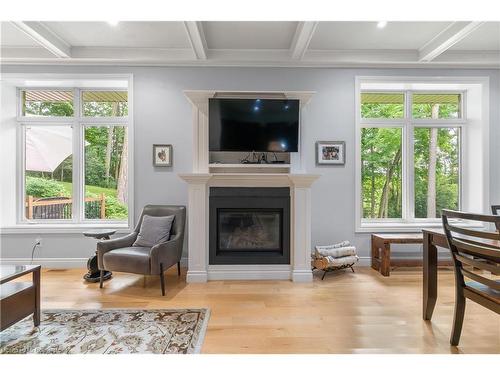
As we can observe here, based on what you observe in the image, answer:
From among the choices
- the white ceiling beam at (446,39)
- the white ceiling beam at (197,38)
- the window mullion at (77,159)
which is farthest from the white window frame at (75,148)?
the white ceiling beam at (446,39)

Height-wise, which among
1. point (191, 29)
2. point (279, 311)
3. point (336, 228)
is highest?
point (191, 29)

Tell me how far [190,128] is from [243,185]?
4.02ft

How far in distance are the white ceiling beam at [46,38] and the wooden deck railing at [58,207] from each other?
1939 mm

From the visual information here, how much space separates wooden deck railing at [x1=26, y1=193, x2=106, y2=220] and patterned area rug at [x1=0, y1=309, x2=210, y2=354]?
1935 mm

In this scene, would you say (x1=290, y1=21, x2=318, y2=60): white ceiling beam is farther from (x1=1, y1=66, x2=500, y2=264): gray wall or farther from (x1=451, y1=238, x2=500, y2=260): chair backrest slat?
(x1=451, y1=238, x2=500, y2=260): chair backrest slat

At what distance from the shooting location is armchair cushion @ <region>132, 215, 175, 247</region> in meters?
3.37

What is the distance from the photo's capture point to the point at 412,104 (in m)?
4.31

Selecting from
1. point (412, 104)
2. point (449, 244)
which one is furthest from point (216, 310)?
point (412, 104)

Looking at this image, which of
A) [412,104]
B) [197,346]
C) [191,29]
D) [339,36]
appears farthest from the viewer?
[412,104]

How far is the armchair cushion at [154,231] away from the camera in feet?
11.0
